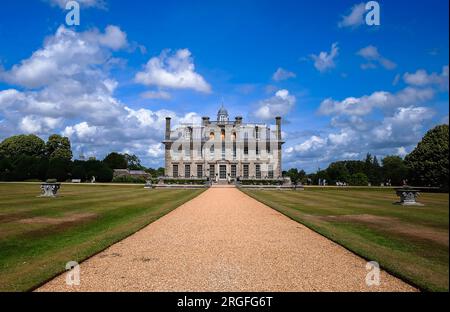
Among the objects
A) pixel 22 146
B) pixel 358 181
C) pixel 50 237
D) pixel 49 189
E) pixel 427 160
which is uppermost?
pixel 22 146

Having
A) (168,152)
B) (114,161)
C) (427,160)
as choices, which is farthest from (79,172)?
(427,160)

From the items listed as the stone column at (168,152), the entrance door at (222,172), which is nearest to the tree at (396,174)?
the entrance door at (222,172)

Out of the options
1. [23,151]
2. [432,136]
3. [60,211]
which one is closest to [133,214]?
[60,211]

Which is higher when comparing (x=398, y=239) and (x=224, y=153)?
Result: (x=224, y=153)

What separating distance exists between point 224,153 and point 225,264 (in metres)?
57.3

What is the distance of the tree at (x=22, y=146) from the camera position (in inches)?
2948

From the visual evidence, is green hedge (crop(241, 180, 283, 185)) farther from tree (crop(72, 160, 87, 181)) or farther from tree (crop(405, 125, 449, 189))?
tree (crop(72, 160, 87, 181))

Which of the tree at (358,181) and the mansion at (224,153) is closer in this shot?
the tree at (358,181)

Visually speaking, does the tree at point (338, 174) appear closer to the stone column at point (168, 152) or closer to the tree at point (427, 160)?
the tree at point (427, 160)

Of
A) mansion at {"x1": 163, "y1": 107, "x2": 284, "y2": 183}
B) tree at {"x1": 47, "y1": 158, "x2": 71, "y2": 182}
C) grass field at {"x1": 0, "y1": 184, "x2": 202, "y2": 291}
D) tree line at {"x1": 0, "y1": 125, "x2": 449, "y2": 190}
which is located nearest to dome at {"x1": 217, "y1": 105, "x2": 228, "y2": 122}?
mansion at {"x1": 163, "y1": 107, "x2": 284, "y2": 183}

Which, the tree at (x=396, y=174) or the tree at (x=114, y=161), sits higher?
the tree at (x=114, y=161)

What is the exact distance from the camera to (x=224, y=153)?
64.2 meters

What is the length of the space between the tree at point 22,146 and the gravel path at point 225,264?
76.3 metres

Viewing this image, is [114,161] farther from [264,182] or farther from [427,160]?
[427,160]
